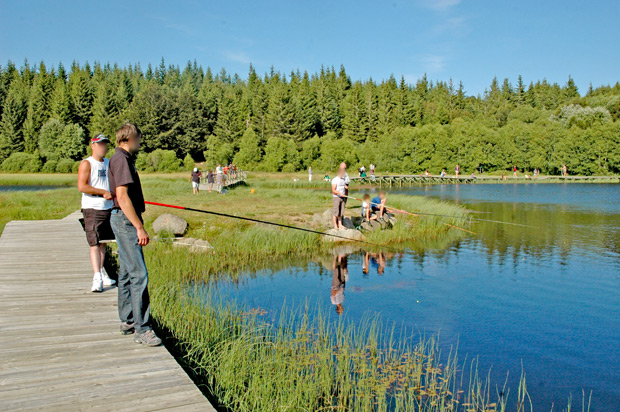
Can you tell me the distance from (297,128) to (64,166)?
35.2 metres

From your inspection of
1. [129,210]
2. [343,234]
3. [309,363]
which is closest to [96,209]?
[129,210]

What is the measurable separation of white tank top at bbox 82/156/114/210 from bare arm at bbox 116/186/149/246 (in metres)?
2.27

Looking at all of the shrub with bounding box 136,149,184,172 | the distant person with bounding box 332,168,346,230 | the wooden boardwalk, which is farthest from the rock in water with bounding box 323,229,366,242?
the shrub with bounding box 136,149,184,172

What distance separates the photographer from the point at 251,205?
73.0ft

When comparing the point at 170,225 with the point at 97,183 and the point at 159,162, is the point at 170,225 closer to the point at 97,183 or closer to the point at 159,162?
the point at 97,183

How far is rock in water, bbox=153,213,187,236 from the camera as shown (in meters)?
14.8

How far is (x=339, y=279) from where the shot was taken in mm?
11844

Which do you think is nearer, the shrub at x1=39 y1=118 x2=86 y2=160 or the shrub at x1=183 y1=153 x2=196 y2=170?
the shrub at x1=183 y1=153 x2=196 y2=170

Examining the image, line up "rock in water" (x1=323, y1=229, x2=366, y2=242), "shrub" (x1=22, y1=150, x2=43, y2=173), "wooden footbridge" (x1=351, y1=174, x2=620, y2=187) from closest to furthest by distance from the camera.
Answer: "rock in water" (x1=323, y1=229, x2=366, y2=242) < "wooden footbridge" (x1=351, y1=174, x2=620, y2=187) < "shrub" (x1=22, y1=150, x2=43, y2=173)

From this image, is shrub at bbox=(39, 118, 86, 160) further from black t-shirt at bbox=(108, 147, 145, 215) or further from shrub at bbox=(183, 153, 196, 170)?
black t-shirt at bbox=(108, 147, 145, 215)

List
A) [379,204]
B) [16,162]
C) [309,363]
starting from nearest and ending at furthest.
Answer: [309,363] → [379,204] → [16,162]

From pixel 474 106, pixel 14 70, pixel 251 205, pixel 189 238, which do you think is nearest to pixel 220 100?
pixel 14 70

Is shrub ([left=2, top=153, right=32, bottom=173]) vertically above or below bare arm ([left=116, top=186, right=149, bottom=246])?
above

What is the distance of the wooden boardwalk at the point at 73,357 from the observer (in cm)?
380
